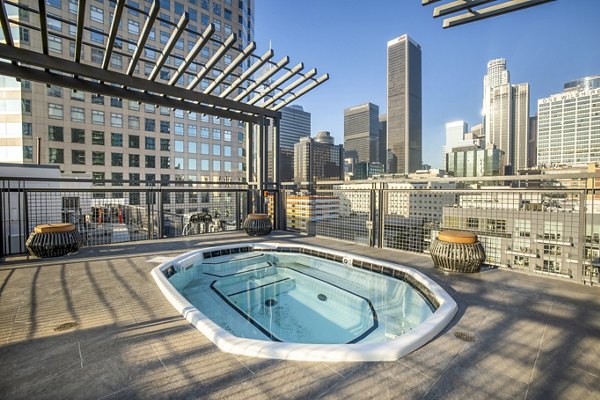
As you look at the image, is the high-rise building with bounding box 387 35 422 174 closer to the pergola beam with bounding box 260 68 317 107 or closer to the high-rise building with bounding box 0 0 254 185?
the high-rise building with bounding box 0 0 254 185

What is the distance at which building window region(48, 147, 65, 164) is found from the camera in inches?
949

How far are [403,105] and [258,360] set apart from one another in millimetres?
151194

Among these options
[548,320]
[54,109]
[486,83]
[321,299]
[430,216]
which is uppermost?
[486,83]

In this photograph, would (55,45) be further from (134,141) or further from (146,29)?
(146,29)

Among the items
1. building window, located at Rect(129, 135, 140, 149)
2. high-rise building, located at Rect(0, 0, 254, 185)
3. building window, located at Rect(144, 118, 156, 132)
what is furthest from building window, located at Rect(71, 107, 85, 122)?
building window, located at Rect(144, 118, 156, 132)

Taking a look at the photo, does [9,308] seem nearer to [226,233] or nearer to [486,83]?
[226,233]

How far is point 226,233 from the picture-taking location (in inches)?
301

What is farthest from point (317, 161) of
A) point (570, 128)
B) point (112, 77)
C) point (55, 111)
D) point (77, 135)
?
point (112, 77)

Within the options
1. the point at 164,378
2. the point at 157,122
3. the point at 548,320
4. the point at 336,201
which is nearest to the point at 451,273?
the point at 548,320

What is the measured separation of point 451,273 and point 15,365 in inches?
184

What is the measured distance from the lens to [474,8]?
3.64 metres

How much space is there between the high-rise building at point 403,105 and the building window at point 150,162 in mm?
120712

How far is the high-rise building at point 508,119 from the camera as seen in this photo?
370 feet

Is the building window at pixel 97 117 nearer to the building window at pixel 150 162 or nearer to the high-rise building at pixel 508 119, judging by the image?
the building window at pixel 150 162
